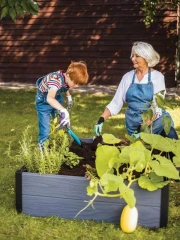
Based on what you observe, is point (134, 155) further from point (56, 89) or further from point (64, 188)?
point (56, 89)

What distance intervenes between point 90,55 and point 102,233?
8.72 metres

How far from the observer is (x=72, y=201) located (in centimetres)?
379

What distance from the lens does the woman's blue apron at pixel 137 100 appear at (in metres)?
4.80

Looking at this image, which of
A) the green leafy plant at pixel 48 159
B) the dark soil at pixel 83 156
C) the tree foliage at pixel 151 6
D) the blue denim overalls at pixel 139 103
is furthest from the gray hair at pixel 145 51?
the tree foliage at pixel 151 6

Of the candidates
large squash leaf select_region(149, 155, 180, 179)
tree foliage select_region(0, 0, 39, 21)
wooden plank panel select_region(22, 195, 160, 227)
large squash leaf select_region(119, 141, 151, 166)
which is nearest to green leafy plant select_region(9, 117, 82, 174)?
wooden plank panel select_region(22, 195, 160, 227)

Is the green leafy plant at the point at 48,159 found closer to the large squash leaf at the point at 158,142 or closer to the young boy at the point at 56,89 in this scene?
the young boy at the point at 56,89

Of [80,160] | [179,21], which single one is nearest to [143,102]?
[80,160]

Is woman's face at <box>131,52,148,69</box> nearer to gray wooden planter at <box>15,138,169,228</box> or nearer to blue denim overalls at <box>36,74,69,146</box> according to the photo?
blue denim overalls at <box>36,74,69,146</box>

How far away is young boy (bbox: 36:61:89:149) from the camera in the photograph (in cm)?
465

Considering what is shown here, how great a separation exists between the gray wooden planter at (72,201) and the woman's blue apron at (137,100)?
4.13 feet

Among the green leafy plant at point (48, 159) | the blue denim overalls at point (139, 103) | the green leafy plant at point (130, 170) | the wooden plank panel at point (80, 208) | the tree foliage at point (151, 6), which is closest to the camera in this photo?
the green leafy plant at point (130, 170)

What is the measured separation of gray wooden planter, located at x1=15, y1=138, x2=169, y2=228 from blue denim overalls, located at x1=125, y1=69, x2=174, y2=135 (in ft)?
3.91

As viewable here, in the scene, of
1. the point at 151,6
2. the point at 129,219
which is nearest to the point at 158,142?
the point at 129,219

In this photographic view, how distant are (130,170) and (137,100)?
141 centimetres
